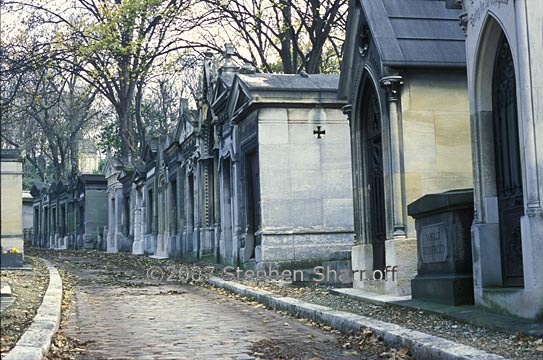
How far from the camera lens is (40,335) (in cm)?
705

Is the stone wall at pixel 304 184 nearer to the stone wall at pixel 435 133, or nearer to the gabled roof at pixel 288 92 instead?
the gabled roof at pixel 288 92

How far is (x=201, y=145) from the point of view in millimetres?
23578

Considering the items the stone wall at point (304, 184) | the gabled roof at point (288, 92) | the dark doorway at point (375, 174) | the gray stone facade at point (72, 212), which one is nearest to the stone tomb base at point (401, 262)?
the dark doorway at point (375, 174)

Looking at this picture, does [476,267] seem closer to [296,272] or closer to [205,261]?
[296,272]

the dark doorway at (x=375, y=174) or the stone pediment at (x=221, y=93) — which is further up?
the stone pediment at (x=221, y=93)

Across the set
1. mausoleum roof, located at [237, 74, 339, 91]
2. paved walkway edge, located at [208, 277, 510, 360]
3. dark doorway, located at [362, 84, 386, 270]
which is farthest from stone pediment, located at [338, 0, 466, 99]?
mausoleum roof, located at [237, 74, 339, 91]

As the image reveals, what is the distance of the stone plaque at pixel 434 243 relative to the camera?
360 inches

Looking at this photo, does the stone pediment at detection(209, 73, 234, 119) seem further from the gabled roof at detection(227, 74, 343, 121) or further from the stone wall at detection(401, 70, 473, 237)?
the stone wall at detection(401, 70, 473, 237)

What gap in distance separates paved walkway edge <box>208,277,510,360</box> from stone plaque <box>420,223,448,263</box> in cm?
129

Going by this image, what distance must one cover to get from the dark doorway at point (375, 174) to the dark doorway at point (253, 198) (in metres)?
5.71

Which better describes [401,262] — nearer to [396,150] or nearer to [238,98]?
[396,150]

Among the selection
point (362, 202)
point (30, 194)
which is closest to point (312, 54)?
point (362, 202)

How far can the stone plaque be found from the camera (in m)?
9.13

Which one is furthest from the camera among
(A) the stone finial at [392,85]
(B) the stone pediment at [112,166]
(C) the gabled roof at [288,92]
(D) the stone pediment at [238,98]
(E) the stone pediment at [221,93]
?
(B) the stone pediment at [112,166]
